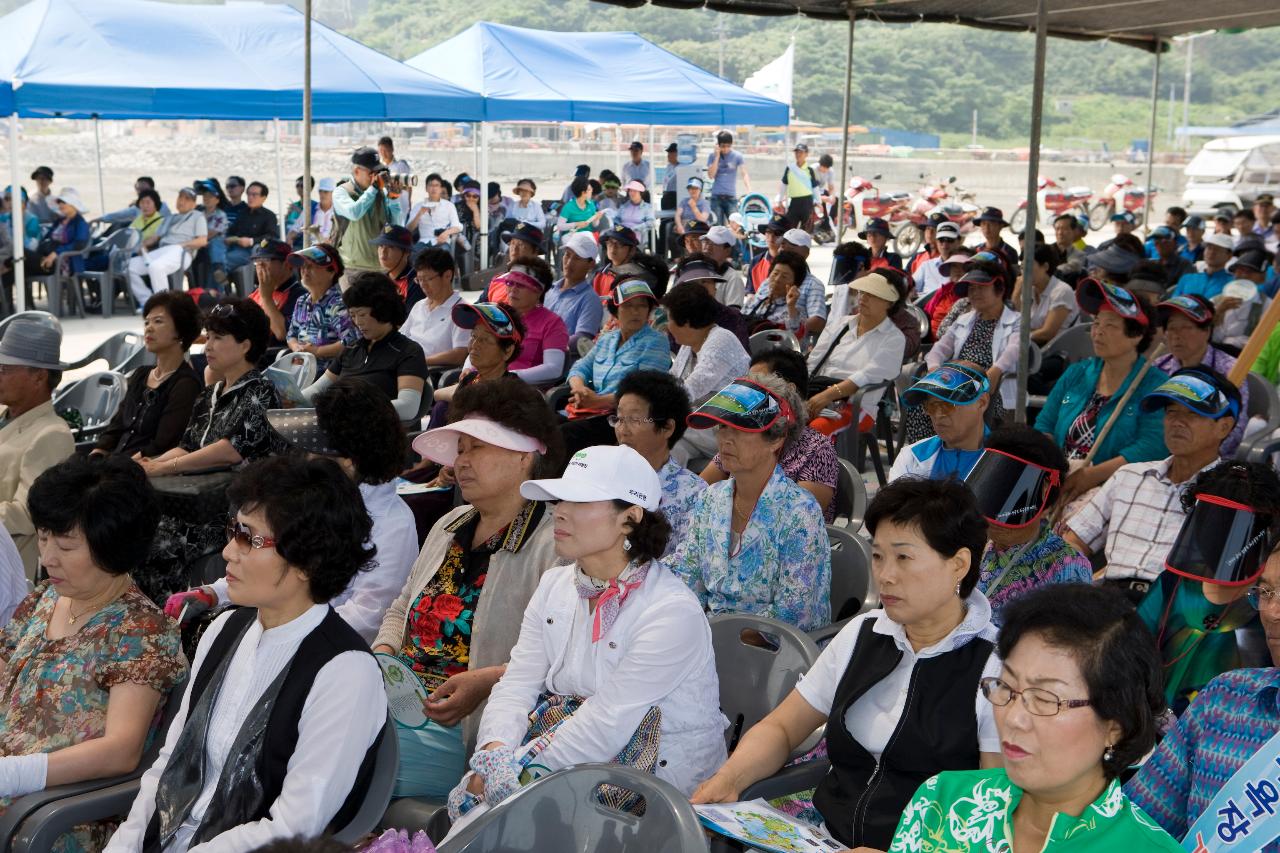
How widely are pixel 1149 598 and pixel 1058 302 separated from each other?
5.16 metres

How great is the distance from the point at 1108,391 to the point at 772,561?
84.7 inches

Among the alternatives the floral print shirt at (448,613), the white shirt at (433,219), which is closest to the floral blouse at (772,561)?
the floral print shirt at (448,613)

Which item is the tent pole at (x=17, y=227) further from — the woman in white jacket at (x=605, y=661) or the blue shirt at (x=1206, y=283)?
the woman in white jacket at (x=605, y=661)

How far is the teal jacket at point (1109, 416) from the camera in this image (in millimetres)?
4754

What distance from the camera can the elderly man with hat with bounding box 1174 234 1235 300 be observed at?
30.5 ft

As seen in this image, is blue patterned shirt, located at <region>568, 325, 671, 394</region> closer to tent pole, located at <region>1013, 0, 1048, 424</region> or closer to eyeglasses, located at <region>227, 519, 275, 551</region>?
tent pole, located at <region>1013, 0, 1048, 424</region>

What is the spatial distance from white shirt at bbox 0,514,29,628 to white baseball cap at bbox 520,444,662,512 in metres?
1.52

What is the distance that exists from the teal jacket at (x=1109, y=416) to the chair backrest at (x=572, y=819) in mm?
2847

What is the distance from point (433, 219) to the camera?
51.0 feet

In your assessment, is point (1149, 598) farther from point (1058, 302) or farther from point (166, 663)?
point (1058, 302)

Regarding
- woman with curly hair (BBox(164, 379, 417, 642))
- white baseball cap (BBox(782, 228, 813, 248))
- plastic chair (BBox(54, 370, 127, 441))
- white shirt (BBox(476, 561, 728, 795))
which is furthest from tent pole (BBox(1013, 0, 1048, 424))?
plastic chair (BBox(54, 370, 127, 441))

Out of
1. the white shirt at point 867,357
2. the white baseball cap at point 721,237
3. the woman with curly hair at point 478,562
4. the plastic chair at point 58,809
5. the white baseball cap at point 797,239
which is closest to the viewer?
the plastic chair at point 58,809

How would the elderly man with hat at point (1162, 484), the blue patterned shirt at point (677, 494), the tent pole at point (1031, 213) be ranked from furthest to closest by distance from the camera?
the tent pole at point (1031, 213) → the blue patterned shirt at point (677, 494) → the elderly man with hat at point (1162, 484)

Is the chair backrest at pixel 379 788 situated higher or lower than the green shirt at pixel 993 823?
lower
